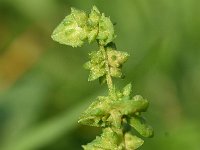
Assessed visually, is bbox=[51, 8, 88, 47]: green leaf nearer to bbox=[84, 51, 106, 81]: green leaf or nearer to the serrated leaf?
bbox=[84, 51, 106, 81]: green leaf

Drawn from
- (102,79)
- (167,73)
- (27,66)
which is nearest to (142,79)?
(167,73)

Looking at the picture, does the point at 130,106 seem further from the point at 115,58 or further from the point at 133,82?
the point at 133,82

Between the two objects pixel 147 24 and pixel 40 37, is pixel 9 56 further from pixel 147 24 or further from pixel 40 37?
pixel 147 24

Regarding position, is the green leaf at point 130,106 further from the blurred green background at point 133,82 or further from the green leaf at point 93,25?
the blurred green background at point 133,82

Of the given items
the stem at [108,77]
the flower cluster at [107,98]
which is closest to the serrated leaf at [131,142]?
the flower cluster at [107,98]

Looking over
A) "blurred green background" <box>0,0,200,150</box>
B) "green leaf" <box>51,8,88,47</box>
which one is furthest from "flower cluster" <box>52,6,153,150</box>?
"blurred green background" <box>0,0,200,150</box>

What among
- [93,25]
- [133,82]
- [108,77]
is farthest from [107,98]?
[133,82]
